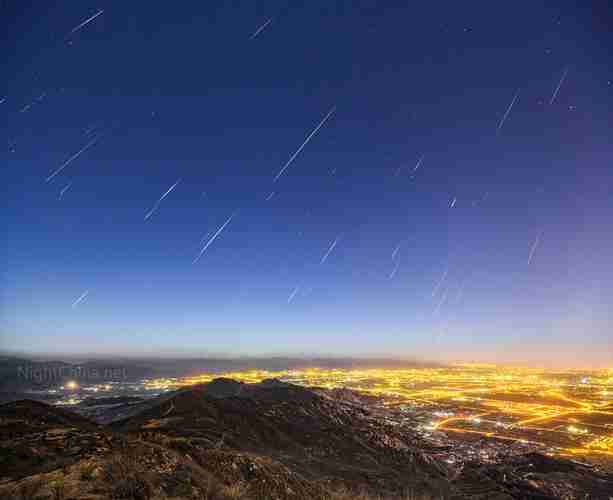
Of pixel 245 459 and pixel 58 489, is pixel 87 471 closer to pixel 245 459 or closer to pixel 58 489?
pixel 58 489

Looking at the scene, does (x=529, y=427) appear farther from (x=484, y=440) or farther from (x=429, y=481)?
(x=429, y=481)

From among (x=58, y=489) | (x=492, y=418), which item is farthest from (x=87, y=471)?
(x=492, y=418)

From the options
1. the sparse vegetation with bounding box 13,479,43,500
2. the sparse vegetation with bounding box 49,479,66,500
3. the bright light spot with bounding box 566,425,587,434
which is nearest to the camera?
the sparse vegetation with bounding box 49,479,66,500

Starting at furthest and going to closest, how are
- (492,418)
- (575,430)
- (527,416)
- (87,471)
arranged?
(527,416) < (492,418) < (575,430) < (87,471)

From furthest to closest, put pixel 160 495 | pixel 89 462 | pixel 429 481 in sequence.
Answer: pixel 429 481, pixel 89 462, pixel 160 495

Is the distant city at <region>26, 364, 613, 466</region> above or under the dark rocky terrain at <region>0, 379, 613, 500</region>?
under

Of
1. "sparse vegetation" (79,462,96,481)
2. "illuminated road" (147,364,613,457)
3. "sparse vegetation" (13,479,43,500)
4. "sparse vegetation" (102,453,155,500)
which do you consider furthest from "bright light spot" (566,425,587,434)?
"sparse vegetation" (13,479,43,500)

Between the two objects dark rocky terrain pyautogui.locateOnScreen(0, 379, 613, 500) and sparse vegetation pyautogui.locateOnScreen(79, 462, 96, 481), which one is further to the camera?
dark rocky terrain pyautogui.locateOnScreen(0, 379, 613, 500)

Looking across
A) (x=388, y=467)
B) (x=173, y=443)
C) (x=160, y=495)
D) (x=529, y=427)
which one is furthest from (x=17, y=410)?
(x=529, y=427)

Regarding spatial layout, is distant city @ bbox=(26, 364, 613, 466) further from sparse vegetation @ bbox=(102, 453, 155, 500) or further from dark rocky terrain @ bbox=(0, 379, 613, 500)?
sparse vegetation @ bbox=(102, 453, 155, 500)
